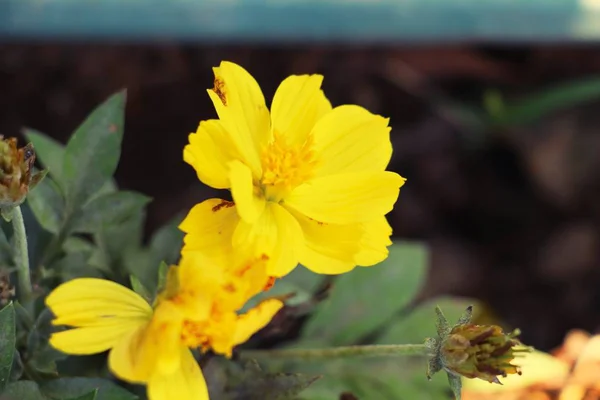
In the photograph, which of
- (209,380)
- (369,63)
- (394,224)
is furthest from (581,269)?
(209,380)

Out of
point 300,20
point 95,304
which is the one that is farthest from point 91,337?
point 300,20

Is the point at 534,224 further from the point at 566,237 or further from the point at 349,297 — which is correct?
the point at 349,297

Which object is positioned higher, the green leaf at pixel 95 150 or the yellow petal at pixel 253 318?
the green leaf at pixel 95 150

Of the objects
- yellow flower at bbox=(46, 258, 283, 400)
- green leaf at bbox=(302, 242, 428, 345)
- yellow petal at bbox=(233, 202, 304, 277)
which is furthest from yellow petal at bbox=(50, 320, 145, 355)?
green leaf at bbox=(302, 242, 428, 345)

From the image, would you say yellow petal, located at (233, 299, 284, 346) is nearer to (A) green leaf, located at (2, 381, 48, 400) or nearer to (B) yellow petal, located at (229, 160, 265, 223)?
(B) yellow petal, located at (229, 160, 265, 223)

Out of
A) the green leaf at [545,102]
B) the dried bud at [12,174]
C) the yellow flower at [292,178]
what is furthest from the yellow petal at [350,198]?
the green leaf at [545,102]

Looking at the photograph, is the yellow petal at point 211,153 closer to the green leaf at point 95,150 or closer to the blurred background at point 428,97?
the green leaf at point 95,150

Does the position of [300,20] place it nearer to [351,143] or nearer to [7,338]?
[351,143]
